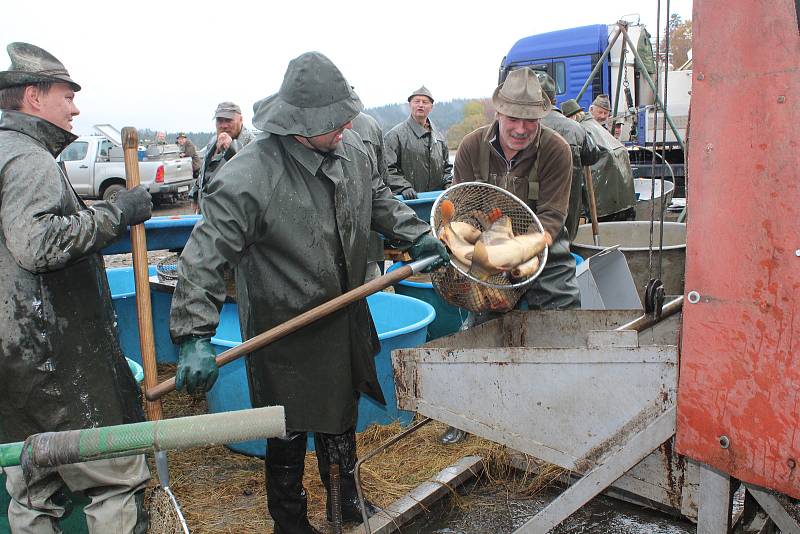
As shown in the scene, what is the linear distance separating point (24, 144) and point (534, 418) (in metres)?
2.04

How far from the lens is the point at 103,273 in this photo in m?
2.83

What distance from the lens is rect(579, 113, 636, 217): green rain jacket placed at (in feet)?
24.4

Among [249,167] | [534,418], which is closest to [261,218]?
[249,167]

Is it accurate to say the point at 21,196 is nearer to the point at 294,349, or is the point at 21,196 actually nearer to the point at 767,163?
the point at 294,349

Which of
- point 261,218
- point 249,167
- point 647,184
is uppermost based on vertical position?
point 249,167

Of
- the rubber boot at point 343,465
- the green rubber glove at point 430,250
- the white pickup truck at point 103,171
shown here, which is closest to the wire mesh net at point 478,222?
the green rubber glove at point 430,250

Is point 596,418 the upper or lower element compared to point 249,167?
lower

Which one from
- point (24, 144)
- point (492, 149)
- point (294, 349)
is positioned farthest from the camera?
point (492, 149)

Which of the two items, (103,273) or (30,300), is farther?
(103,273)

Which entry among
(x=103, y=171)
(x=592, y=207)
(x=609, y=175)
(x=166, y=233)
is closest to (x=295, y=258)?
(x=166, y=233)

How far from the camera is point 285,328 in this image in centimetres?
267

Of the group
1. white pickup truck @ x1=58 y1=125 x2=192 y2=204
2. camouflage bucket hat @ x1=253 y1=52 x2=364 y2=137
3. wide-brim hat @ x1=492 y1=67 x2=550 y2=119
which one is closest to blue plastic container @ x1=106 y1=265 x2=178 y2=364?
camouflage bucket hat @ x1=253 y1=52 x2=364 y2=137

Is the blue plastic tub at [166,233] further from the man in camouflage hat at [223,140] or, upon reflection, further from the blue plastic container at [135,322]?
the man in camouflage hat at [223,140]

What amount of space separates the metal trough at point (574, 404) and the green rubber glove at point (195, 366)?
0.69 m
